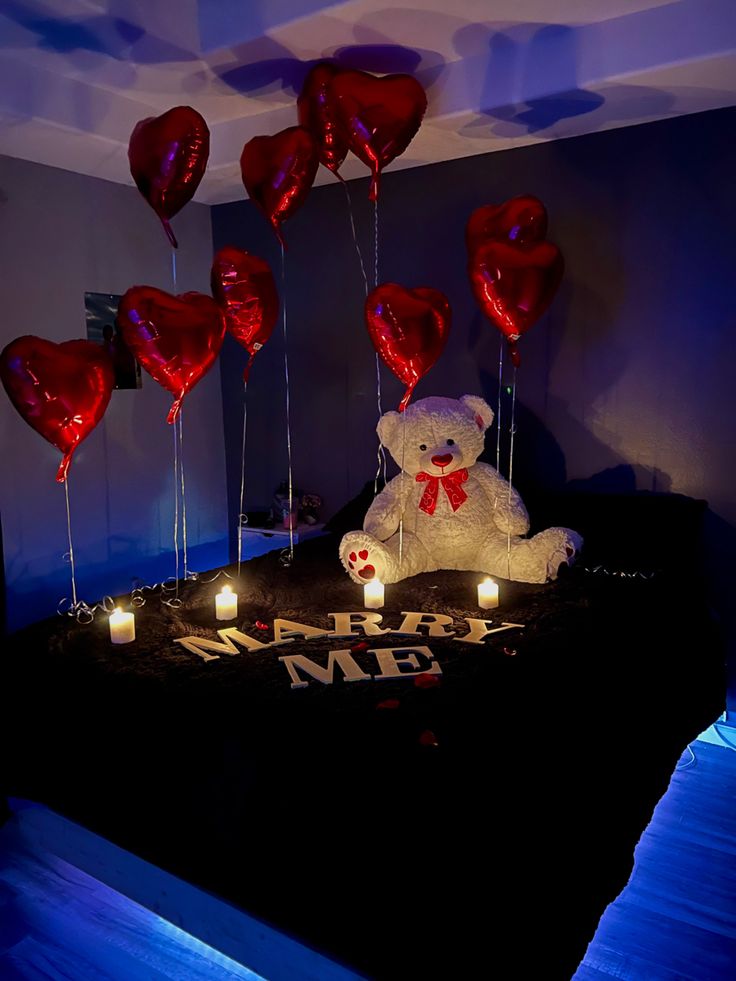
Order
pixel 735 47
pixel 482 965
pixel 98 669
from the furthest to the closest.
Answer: pixel 735 47 < pixel 98 669 < pixel 482 965

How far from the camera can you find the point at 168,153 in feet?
6.40

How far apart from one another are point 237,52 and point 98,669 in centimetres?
184

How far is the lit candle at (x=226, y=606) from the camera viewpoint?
2070 mm

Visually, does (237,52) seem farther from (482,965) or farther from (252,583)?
(482,965)

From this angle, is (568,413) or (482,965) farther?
(568,413)

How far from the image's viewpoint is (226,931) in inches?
54.2

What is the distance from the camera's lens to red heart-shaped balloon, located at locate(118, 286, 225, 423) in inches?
79.3

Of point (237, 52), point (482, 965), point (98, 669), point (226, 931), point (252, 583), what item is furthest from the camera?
point (252, 583)

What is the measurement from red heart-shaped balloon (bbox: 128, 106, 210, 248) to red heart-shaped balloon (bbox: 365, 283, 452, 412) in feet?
2.09

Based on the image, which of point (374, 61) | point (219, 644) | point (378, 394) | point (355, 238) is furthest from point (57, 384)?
point (355, 238)

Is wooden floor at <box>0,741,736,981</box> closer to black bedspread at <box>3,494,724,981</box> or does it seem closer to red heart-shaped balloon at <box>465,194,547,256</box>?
black bedspread at <box>3,494,724,981</box>

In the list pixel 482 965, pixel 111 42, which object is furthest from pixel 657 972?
pixel 111 42

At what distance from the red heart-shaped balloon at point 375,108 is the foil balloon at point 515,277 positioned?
40 cm

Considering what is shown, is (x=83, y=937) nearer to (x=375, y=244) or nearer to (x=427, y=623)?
(x=427, y=623)
